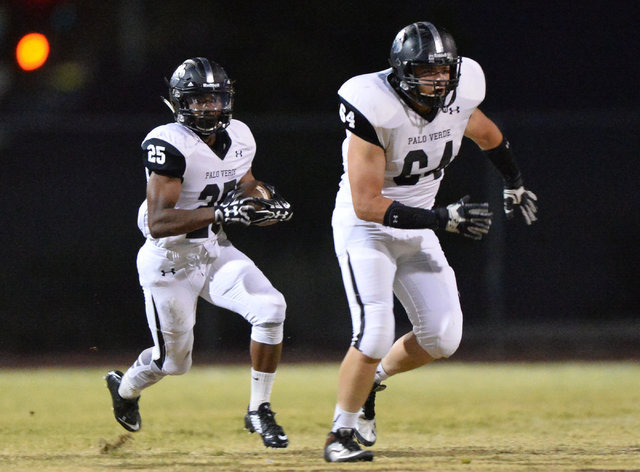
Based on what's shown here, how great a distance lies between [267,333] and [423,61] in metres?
1.60

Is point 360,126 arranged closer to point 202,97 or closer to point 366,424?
point 202,97

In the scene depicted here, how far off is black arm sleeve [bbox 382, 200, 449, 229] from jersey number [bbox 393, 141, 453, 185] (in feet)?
1.00

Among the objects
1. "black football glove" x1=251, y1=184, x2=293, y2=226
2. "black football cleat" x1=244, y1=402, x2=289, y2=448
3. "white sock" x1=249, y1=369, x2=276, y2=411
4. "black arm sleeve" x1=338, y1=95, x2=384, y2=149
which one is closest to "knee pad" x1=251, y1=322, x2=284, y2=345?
"white sock" x1=249, y1=369, x2=276, y2=411

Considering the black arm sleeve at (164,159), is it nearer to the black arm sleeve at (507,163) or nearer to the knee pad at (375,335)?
the knee pad at (375,335)

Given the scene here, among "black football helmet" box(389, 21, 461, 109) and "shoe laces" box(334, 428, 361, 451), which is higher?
"black football helmet" box(389, 21, 461, 109)

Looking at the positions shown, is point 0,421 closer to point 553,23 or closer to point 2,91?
point 2,91

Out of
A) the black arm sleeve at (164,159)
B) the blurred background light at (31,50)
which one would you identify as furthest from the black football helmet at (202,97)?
the blurred background light at (31,50)

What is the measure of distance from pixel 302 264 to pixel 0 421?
4345mm

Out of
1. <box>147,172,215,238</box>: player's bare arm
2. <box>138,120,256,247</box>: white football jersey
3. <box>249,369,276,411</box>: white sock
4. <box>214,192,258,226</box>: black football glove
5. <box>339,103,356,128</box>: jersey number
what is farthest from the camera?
<box>249,369,276,411</box>: white sock

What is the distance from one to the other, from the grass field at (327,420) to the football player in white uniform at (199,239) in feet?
1.57

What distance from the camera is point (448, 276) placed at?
218 inches

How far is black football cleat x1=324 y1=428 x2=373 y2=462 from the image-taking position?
16.9ft

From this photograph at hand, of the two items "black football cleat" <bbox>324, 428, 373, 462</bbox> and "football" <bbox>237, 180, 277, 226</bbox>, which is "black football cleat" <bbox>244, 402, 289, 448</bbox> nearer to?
"black football cleat" <bbox>324, 428, 373, 462</bbox>

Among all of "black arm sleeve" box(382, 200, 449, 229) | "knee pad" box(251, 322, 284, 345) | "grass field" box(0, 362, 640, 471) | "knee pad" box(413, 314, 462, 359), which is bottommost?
"grass field" box(0, 362, 640, 471)
